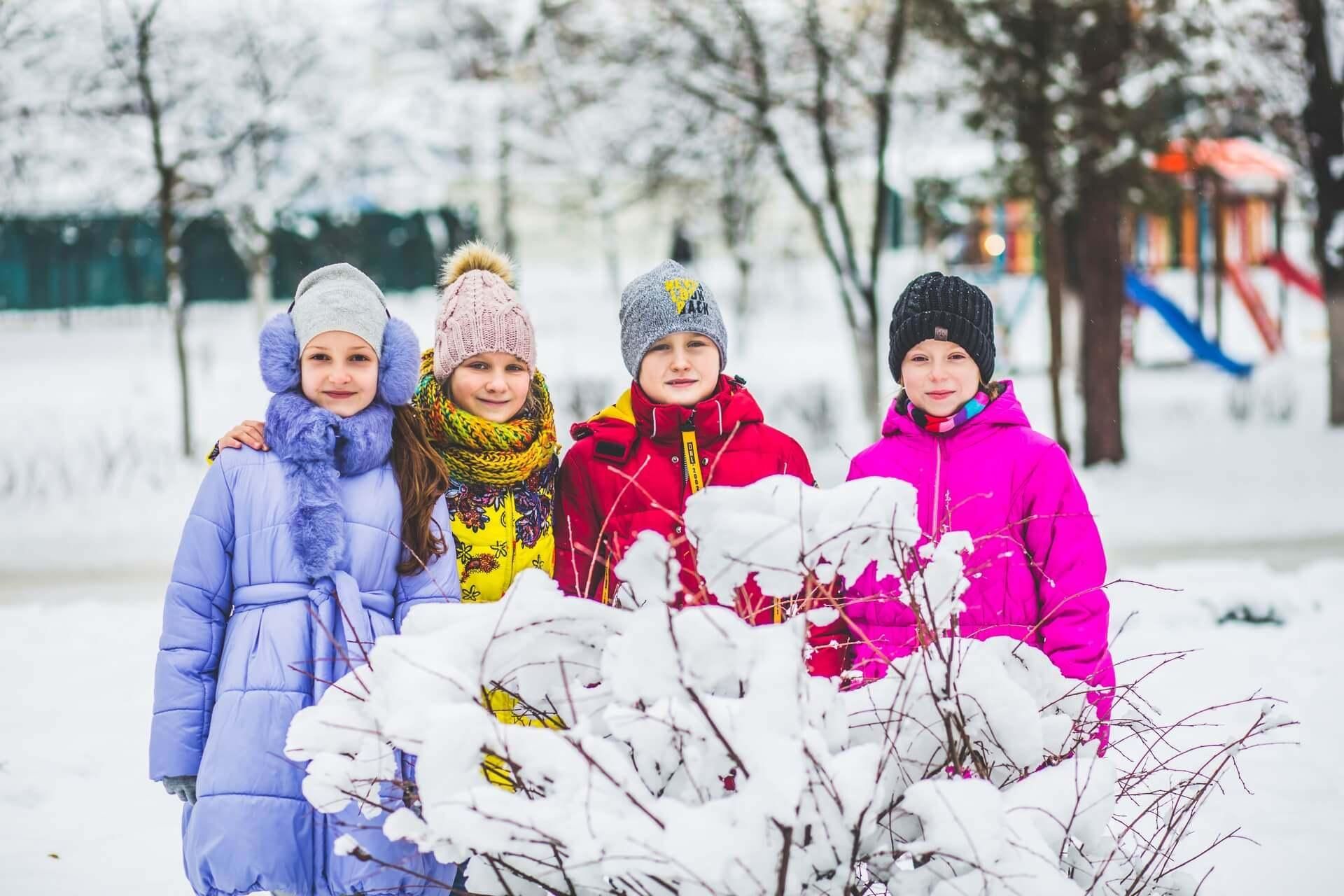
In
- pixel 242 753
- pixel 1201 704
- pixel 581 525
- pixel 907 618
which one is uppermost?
pixel 581 525

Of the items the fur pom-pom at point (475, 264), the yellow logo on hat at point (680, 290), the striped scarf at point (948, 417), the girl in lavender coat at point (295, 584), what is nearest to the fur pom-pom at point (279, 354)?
the girl in lavender coat at point (295, 584)

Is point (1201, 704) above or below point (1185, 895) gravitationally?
below

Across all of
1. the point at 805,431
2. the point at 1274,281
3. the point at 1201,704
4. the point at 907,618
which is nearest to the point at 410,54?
the point at 805,431

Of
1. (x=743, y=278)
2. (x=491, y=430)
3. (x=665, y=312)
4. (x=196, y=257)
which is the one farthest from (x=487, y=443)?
(x=196, y=257)

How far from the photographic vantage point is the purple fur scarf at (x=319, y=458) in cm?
246

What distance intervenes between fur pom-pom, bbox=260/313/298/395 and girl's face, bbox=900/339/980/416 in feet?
4.58

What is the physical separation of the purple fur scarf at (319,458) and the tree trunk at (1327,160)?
12823 millimetres

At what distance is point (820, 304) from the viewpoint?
25.8 metres

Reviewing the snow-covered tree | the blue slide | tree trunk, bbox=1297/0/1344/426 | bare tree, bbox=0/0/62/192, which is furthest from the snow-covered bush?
the blue slide

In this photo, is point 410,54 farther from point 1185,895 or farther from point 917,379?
point 1185,895

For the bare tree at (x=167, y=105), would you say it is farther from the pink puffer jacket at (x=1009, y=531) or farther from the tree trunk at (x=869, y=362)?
the pink puffer jacket at (x=1009, y=531)

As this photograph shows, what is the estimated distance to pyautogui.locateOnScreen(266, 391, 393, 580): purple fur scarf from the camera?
2.46 m

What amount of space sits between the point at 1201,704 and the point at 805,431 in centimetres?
793

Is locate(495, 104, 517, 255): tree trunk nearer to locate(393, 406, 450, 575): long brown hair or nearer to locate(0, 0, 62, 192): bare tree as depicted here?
locate(0, 0, 62, 192): bare tree
